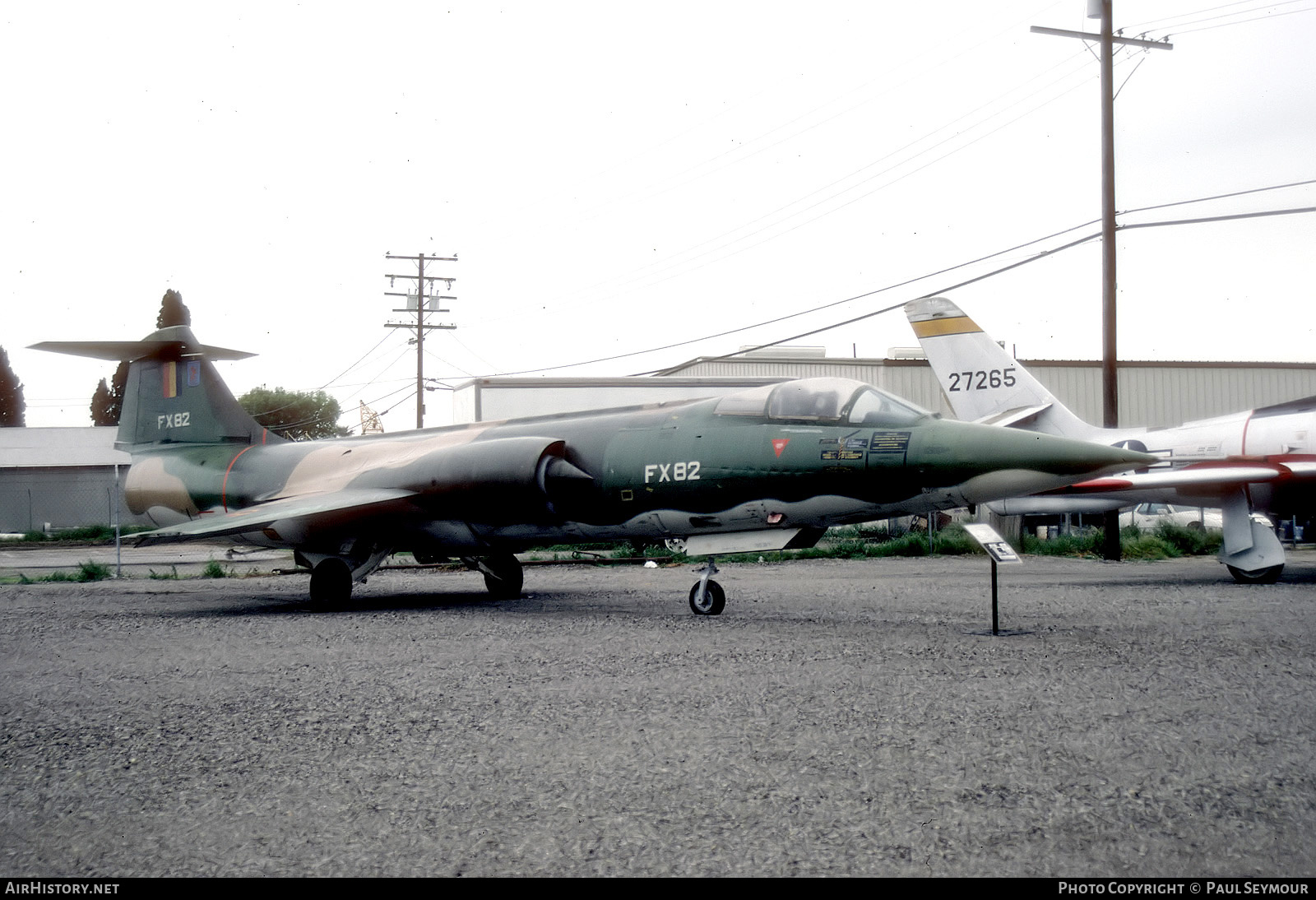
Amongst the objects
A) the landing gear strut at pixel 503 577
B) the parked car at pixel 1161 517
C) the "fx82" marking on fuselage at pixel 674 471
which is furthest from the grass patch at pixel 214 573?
the parked car at pixel 1161 517

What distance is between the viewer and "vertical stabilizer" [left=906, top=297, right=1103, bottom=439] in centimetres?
1545

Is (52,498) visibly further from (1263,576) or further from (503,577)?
(1263,576)

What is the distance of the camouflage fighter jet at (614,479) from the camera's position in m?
8.91

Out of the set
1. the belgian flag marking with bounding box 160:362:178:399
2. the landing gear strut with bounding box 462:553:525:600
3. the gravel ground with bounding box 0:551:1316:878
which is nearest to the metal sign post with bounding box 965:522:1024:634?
the gravel ground with bounding box 0:551:1316:878

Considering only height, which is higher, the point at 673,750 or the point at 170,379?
the point at 170,379

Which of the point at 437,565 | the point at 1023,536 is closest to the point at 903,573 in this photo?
the point at 1023,536

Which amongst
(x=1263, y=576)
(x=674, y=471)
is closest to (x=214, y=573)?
(x=674, y=471)

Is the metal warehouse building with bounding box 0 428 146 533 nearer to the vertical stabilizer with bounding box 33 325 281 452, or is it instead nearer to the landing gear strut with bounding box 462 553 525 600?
the vertical stabilizer with bounding box 33 325 281 452

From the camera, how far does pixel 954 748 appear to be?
13.7 ft

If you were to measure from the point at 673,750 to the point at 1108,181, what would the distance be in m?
18.0

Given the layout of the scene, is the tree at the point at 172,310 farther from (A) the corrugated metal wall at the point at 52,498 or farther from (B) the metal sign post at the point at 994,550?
(B) the metal sign post at the point at 994,550

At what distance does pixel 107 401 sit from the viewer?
63156mm

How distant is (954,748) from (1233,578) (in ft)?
36.8

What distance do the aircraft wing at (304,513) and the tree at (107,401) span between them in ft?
188
